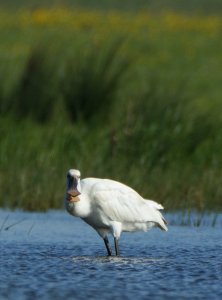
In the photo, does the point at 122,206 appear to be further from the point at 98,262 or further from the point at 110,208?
the point at 98,262

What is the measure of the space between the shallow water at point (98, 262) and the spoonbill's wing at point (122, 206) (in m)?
0.26

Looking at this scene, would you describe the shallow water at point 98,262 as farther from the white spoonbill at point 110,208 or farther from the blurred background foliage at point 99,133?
the blurred background foliage at point 99,133

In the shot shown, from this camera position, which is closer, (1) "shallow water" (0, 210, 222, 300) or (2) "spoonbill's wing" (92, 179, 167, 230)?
(1) "shallow water" (0, 210, 222, 300)

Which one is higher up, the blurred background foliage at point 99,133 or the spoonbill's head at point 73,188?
the blurred background foliage at point 99,133

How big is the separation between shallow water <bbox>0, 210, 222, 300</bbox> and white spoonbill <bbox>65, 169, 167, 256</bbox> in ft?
0.71

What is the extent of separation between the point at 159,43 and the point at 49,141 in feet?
60.7

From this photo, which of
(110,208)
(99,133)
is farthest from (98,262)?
(99,133)

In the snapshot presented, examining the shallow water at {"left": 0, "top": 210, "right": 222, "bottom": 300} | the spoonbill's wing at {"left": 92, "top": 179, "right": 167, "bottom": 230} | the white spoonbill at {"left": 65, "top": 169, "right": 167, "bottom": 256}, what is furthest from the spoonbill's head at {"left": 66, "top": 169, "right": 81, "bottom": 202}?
the shallow water at {"left": 0, "top": 210, "right": 222, "bottom": 300}

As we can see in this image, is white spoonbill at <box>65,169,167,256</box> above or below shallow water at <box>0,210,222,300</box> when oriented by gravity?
above

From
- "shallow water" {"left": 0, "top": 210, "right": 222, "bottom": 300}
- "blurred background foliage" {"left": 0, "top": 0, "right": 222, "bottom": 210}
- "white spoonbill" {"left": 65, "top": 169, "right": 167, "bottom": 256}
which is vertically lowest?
"shallow water" {"left": 0, "top": 210, "right": 222, "bottom": 300}

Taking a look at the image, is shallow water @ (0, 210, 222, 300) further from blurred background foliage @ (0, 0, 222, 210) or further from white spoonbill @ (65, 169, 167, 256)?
blurred background foliage @ (0, 0, 222, 210)

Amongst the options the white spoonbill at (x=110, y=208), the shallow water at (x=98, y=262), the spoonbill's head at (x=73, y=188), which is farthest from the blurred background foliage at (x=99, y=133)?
the spoonbill's head at (x=73, y=188)

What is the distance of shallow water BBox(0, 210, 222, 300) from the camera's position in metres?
7.75

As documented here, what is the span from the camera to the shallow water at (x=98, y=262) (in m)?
7.75
